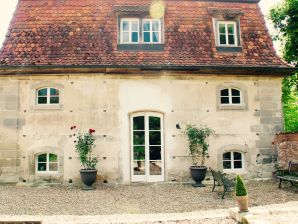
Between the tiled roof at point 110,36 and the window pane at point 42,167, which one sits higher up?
the tiled roof at point 110,36

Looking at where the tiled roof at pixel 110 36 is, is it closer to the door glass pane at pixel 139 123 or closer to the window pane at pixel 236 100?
the window pane at pixel 236 100

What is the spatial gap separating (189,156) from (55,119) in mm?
5478

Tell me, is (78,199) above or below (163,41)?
below

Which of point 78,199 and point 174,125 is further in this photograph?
point 174,125

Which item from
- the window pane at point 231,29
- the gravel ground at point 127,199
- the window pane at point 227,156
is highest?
the window pane at point 231,29

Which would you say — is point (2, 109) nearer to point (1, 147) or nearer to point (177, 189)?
point (1, 147)

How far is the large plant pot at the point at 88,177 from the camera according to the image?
36.1 feet

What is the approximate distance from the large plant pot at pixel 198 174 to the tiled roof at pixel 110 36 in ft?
13.4

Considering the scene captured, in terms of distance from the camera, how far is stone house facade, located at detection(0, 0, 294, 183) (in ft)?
39.1

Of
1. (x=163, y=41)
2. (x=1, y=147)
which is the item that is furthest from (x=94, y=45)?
(x=1, y=147)

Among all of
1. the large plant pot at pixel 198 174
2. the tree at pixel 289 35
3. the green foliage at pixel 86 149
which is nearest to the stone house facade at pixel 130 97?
the green foliage at pixel 86 149

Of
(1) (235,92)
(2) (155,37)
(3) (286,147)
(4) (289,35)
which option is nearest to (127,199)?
(1) (235,92)

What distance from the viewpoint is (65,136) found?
11938mm

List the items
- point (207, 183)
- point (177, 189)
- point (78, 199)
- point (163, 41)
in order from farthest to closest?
point (163, 41), point (207, 183), point (177, 189), point (78, 199)
